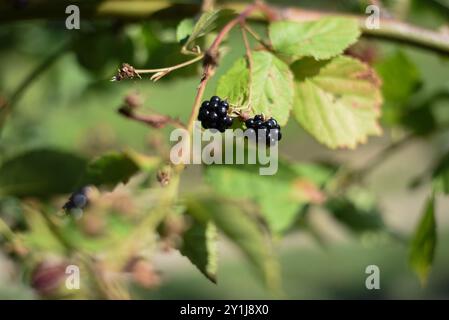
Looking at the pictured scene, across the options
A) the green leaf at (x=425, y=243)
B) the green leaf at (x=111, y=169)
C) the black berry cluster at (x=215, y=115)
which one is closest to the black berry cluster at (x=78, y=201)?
the green leaf at (x=111, y=169)

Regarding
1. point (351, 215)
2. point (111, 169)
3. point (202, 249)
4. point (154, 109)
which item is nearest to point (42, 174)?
point (111, 169)

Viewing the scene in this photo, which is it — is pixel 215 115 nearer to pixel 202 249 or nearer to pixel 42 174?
pixel 202 249

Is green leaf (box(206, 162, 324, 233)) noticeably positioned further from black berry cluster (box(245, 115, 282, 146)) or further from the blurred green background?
black berry cluster (box(245, 115, 282, 146))

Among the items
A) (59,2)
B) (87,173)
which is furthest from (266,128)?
(59,2)

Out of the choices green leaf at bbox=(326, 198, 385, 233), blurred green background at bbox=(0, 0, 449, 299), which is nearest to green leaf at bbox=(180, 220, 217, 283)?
blurred green background at bbox=(0, 0, 449, 299)

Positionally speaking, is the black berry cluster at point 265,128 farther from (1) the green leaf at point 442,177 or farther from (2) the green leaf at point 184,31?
(1) the green leaf at point 442,177

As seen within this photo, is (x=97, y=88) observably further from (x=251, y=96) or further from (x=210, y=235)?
(x=251, y=96)

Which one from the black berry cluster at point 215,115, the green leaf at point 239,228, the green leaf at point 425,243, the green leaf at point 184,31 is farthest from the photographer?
the green leaf at point 239,228
